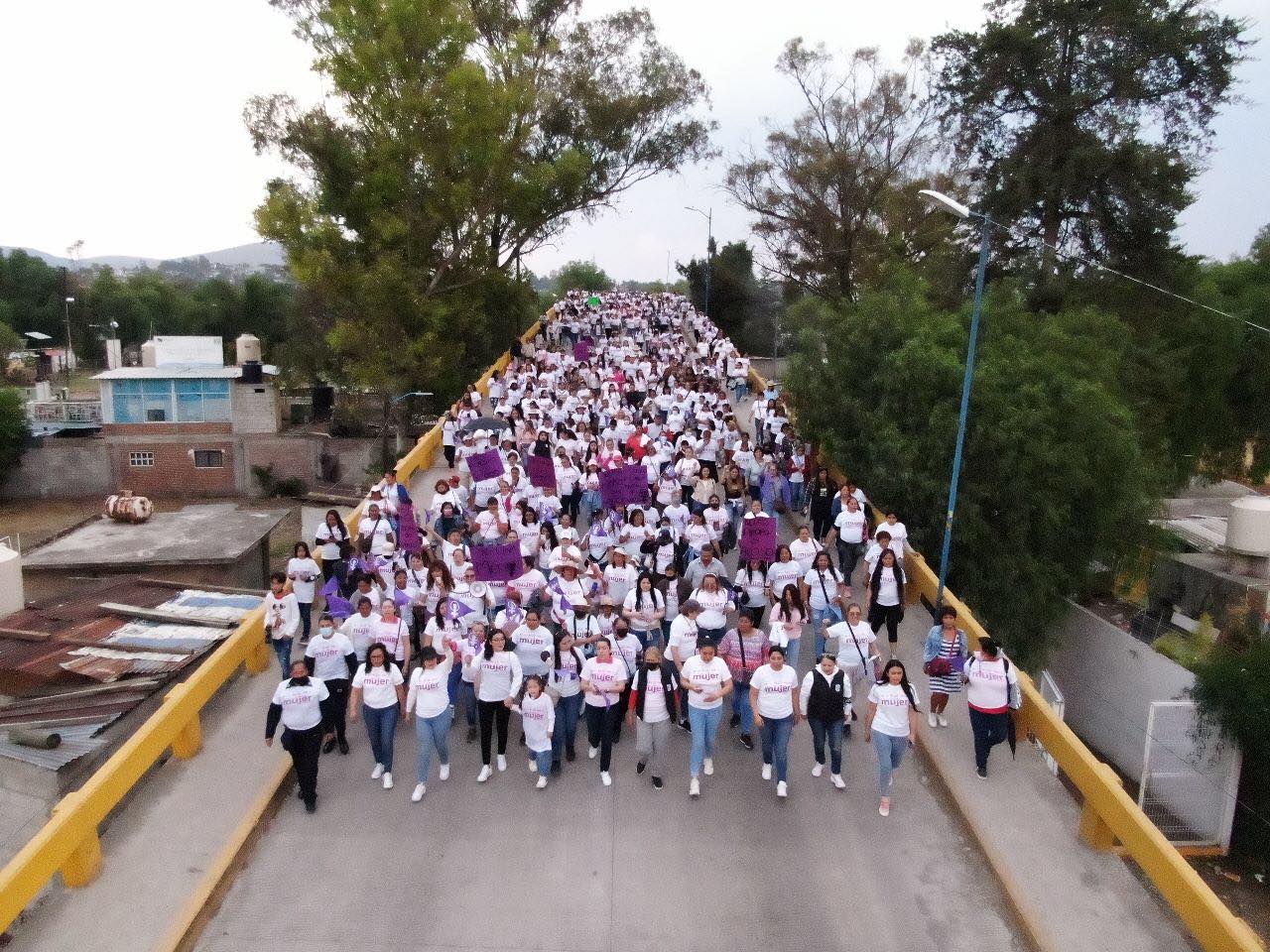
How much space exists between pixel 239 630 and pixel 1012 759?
7895mm

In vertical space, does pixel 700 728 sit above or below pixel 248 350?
below

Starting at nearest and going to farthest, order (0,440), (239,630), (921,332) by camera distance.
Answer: (239,630) → (921,332) → (0,440)

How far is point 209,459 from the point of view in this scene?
4403cm

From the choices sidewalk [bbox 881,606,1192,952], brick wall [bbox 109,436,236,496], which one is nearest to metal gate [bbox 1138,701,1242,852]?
sidewalk [bbox 881,606,1192,952]

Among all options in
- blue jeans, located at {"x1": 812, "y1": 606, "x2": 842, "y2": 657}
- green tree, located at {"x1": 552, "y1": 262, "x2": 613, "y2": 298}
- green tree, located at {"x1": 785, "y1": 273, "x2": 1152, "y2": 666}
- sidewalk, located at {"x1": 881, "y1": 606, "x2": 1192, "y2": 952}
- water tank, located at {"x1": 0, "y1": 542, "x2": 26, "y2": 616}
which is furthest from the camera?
green tree, located at {"x1": 552, "y1": 262, "x2": 613, "y2": 298}

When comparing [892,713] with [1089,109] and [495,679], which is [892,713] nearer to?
[495,679]

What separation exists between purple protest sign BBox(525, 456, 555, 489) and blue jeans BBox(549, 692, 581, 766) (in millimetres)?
5708

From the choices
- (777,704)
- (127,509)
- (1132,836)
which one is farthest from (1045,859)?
(127,509)

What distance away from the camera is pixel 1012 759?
9.51 m

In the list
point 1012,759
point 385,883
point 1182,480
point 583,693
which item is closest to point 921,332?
point 1012,759

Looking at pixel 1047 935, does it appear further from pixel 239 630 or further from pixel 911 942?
pixel 239 630

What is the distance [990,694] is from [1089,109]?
21226 mm

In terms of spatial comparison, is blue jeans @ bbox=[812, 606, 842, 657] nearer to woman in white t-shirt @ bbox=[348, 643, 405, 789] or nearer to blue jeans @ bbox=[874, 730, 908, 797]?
blue jeans @ bbox=[874, 730, 908, 797]

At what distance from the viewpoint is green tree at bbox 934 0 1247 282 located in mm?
24219
